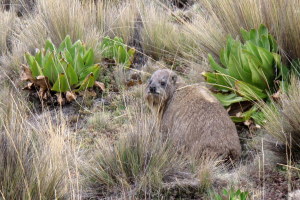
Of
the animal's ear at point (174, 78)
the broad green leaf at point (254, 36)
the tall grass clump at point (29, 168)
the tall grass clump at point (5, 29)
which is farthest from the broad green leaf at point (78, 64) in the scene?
the tall grass clump at point (29, 168)

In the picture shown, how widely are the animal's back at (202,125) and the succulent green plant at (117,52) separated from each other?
77.4 inches

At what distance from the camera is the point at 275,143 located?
4.64 m

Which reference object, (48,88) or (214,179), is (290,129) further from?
(48,88)

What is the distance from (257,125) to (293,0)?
1426mm

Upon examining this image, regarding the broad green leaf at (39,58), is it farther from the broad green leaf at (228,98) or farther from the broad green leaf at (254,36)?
the broad green leaf at (254,36)

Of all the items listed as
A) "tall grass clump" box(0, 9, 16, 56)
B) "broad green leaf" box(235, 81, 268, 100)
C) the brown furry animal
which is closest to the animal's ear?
the brown furry animal

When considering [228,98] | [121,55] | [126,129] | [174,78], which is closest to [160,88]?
[174,78]

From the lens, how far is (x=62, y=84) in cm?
647

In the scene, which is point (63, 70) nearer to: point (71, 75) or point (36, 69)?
point (71, 75)

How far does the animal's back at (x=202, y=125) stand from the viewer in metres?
A: 5.07

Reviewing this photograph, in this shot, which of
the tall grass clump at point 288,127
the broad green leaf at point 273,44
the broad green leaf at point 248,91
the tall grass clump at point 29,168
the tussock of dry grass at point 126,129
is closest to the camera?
the tall grass clump at point 29,168

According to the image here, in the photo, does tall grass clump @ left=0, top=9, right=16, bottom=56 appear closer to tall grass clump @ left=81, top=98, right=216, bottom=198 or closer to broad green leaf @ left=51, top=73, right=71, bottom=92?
broad green leaf @ left=51, top=73, right=71, bottom=92

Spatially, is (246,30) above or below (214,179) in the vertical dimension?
above

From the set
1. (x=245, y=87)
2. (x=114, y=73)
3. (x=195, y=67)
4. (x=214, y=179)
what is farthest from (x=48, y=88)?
(x=214, y=179)
